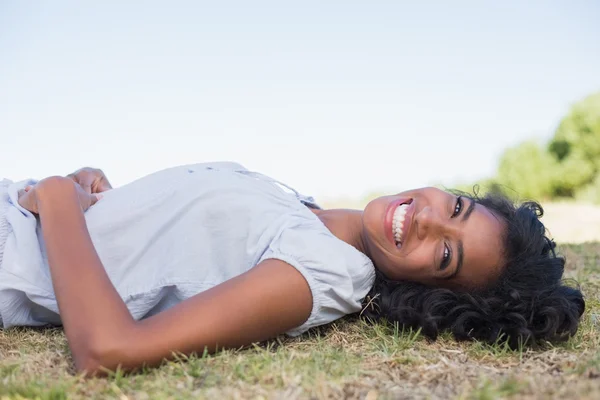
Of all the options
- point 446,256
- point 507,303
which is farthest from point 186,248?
point 507,303

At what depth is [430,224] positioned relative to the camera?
3117mm

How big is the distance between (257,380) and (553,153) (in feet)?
80.8

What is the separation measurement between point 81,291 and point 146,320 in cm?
29

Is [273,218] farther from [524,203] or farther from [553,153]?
[553,153]

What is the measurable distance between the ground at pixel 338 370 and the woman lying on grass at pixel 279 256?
11 centimetres

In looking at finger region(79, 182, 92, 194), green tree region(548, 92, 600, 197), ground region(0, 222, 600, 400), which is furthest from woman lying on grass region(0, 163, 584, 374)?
green tree region(548, 92, 600, 197)

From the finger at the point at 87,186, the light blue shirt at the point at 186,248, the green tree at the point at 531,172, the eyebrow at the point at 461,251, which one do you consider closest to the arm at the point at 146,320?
the light blue shirt at the point at 186,248

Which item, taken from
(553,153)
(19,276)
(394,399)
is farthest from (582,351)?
(553,153)

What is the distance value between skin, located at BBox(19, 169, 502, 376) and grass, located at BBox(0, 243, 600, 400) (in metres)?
0.10

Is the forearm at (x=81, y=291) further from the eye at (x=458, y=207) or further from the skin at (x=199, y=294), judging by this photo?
the eye at (x=458, y=207)

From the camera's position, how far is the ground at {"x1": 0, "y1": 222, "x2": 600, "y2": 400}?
212cm

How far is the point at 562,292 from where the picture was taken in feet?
10.9

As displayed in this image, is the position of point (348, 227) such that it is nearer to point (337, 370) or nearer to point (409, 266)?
point (409, 266)

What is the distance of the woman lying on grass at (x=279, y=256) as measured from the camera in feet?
8.82
